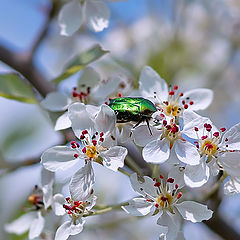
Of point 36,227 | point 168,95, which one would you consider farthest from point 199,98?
point 36,227

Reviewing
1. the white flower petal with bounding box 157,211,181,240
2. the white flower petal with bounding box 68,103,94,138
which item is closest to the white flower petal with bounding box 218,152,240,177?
the white flower petal with bounding box 157,211,181,240

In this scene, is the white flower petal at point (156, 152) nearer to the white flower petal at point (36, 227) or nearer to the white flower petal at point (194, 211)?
the white flower petal at point (194, 211)

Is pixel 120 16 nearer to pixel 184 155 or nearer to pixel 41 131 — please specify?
pixel 41 131

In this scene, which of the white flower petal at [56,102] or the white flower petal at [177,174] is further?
the white flower petal at [56,102]

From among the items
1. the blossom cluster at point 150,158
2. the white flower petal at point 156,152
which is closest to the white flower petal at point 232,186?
the blossom cluster at point 150,158

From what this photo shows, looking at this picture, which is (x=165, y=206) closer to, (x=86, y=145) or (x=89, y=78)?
(x=86, y=145)

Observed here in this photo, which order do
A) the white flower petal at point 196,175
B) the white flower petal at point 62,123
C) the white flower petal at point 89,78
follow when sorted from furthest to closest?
the white flower petal at point 89,78 → the white flower petal at point 62,123 → the white flower petal at point 196,175
